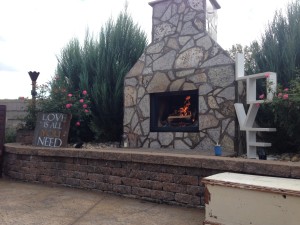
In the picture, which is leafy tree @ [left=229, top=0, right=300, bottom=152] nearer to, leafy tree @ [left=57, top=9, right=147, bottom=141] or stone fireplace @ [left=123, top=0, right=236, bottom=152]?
stone fireplace @ [left=123, top=0, right=236, bottom=152]

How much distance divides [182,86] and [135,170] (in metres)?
2.54

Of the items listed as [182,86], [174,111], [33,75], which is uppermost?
[33,75]

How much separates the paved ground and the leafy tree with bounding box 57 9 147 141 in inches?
112

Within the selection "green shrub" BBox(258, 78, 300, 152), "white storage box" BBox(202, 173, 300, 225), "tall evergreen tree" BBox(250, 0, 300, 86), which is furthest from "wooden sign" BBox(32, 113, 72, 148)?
"tall evergreen tree" BBox(250, 0, 300, 86)

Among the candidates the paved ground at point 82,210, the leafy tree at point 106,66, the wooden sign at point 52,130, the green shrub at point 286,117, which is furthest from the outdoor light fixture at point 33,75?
the green shrub at point 286,117

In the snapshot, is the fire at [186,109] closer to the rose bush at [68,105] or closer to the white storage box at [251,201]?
the rose bush at [68,105]

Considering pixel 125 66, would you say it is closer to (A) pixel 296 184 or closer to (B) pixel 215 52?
(B) pixel 215 52

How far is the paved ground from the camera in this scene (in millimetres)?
3395

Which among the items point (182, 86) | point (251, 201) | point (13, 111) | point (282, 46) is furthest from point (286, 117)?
point (13, 111)

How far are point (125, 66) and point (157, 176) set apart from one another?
424cm

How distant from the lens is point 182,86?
6270 mm

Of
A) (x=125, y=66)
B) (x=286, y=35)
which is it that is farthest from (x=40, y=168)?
(x=286, y=35)

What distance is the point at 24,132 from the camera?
22.5 feet

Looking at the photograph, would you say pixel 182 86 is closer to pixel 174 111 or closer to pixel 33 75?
pixel 174 111
